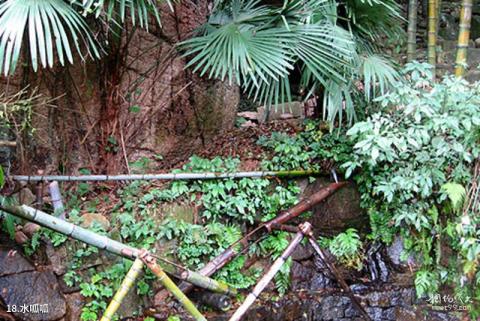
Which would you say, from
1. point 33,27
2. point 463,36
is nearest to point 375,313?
point 463,36

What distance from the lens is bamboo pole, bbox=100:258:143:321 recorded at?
82.7 inches

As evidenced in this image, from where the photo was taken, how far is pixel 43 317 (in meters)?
2.54

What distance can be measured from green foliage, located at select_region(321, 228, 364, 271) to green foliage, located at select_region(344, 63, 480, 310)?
0.36 meters

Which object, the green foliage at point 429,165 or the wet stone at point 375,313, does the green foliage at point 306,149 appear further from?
the wet stone at point 375,313

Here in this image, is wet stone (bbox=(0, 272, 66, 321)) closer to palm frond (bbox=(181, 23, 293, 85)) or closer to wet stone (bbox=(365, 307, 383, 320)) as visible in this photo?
palm frond (bbox=(181, 23, 293, 85))

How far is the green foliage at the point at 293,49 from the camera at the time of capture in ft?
9.64

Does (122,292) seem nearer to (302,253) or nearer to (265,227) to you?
(265,227)

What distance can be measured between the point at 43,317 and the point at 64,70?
5.76 feet

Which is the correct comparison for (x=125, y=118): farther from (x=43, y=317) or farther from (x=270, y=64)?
(x=43, y=317)

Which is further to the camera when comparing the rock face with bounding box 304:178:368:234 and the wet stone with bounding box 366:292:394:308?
the rock face with bounding box 304:178:368:234

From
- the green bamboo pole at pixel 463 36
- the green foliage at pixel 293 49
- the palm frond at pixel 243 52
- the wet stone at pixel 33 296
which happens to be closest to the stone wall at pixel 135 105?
the green foliage at pixel 293 49

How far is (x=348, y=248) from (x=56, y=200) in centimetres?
214

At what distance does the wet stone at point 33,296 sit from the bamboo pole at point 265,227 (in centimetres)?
65

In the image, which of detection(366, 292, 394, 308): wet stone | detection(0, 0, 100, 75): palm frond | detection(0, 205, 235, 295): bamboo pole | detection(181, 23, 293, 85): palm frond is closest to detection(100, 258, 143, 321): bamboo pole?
detection(0, 205, 235, 295): bamboo pole
